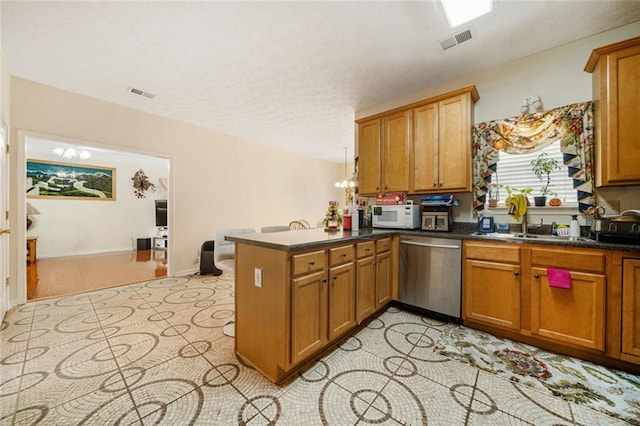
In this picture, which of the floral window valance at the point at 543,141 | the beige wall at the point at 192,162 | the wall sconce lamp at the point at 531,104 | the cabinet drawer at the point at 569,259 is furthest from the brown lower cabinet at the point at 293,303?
the beige wall at the point at 192,162

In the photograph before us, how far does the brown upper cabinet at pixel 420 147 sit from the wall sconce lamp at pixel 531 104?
0.45 m

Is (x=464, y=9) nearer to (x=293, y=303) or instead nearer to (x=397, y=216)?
(x=397, y=216)

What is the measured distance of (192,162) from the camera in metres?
4.29

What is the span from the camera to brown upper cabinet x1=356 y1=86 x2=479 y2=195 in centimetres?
267

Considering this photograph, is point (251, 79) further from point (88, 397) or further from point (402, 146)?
point (88, 397)

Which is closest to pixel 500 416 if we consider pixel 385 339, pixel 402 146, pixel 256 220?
pixel 385 339

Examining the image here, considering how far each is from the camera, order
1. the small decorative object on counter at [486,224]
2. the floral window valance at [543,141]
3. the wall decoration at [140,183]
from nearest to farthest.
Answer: the floral window valance at [543,141] < the small decorative object on counter at [486,224] < the wall decoration at [140,183]

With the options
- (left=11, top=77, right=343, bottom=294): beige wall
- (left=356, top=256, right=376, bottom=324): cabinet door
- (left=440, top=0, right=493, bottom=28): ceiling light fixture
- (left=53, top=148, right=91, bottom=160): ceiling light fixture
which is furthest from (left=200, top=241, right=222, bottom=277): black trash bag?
(left=440, top=0, right=493, bottom=28): ceiling light fixture

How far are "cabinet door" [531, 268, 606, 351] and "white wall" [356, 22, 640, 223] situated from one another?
0.78 metres

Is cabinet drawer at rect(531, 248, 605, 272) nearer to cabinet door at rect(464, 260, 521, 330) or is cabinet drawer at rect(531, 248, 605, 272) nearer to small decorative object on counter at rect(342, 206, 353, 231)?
cabinet door at rect(464, 260, 521, 330)

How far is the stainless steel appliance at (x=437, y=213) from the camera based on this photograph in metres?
2.70

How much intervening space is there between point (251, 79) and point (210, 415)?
316 centimetres

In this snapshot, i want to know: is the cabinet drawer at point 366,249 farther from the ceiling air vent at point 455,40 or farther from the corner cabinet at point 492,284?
the ceiling air vent at point 455,40

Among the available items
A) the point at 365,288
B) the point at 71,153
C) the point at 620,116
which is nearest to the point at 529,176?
the point at 620,116
